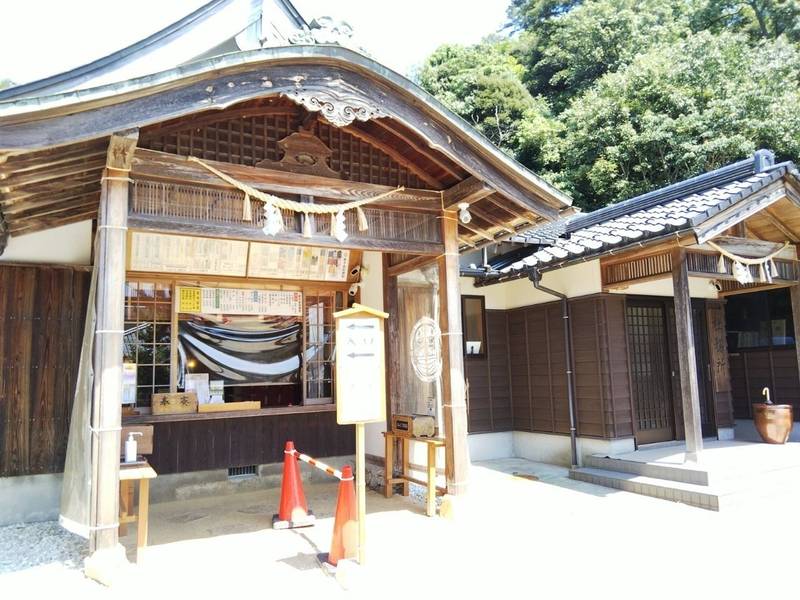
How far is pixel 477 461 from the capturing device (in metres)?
10.2

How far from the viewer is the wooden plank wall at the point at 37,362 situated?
6.49 metres

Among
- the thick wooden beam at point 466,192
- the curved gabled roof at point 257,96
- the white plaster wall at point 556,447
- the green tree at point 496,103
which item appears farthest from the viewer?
the green tree at point 496,103

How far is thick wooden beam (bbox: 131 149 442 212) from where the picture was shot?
518 cm

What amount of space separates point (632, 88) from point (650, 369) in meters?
15.5

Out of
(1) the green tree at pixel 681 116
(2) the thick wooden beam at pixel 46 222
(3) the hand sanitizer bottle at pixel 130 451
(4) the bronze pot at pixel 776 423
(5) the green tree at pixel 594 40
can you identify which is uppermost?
(5) the green tree at pixel 594 40

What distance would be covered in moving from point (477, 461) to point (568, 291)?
3486 millimetres

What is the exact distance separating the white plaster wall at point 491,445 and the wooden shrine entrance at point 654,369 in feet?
7.69

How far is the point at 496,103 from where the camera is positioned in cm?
2509

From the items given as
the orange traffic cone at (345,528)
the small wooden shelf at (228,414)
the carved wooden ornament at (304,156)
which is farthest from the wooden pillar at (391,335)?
the orange traffic cone at (345,528)

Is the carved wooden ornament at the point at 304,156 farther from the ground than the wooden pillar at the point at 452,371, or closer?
farther from the ground

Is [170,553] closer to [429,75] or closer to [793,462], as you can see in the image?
[793,462]

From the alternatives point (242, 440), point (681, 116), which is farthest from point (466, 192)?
point (681, 116)

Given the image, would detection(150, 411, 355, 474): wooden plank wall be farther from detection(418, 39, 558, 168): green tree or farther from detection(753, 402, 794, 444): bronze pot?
detection(418, 39, 558, 168): green tree

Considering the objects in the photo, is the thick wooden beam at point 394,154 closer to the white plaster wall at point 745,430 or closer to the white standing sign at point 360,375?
the white standing sign at point 360,375
